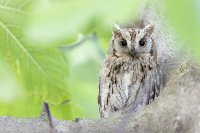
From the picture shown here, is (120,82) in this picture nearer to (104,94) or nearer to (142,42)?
(104,94)

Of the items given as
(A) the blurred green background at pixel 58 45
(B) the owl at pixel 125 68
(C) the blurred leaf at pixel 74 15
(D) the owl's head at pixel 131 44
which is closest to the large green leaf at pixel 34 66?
(A) the blurred green background at pixel 58 45

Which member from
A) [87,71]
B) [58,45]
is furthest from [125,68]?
[58,45]

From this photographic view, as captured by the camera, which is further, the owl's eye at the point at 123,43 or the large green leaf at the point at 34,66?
the owl's eye at the point at 123,43

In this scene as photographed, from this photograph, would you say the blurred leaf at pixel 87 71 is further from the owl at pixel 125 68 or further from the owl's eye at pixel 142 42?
the owl's eye at pixel 142 42

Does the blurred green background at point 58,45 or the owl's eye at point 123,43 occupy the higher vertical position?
the owl's eye at point 123,43

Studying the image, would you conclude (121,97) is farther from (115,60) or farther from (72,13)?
(72,13)

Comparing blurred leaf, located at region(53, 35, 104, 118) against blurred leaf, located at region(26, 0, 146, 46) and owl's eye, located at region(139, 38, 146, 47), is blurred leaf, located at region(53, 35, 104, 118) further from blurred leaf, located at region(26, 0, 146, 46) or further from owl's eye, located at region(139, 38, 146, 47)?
blurred leaf, located at region(26, 0, 146, 46)
